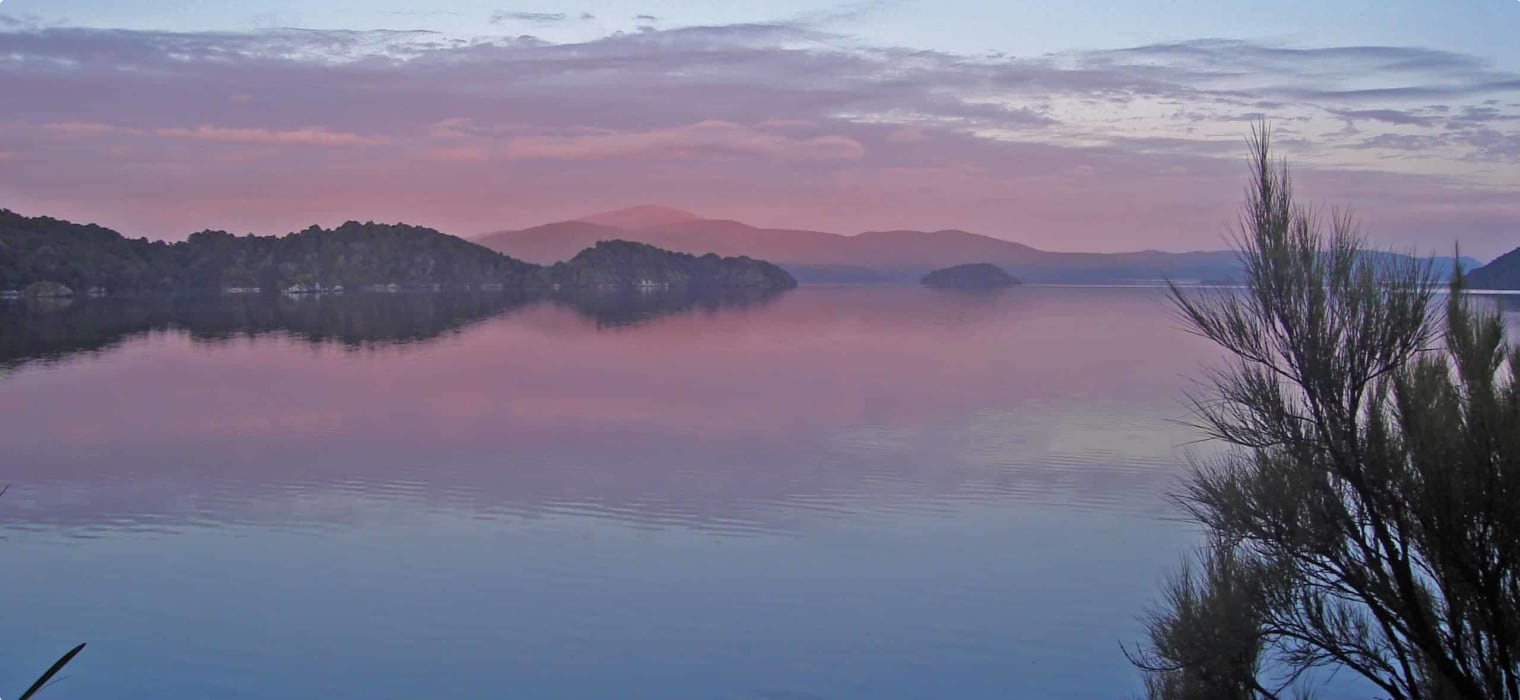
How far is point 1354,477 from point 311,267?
378 ft

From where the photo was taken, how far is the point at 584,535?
1062cm

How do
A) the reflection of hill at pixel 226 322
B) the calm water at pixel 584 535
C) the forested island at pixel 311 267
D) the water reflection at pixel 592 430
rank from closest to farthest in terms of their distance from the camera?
the calm water at pixel 584 535
the water reflection at pixel 592 430
the reflection of hill at pixel 226 322
the forested island at pixel 311 267

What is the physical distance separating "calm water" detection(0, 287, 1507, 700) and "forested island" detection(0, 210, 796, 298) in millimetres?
69404

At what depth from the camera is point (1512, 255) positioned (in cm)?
4753

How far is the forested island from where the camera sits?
3280 inches

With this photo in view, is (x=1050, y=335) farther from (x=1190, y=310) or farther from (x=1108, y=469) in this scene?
(x=1190, y=310)

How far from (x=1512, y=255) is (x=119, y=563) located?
51.4 m

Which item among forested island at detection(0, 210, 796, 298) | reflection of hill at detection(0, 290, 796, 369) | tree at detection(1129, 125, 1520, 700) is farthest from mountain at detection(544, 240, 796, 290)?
tree at detection(1129, 125, 1520, 700)

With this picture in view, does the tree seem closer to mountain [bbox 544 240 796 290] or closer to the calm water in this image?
the calm water

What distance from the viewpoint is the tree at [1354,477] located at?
16.9 feet

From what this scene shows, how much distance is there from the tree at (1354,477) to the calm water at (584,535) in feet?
5.68

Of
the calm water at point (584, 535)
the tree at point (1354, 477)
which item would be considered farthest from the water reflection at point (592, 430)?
the tree at point (1354, 477)

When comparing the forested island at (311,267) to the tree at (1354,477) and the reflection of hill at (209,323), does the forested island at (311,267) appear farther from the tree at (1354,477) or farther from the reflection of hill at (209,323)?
the tree at (1354,477)

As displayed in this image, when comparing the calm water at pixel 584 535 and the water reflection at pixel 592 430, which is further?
the water reflection at pixel 592 430
